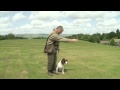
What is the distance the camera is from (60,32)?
9.53 m

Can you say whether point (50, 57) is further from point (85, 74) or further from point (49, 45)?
point (85, 74)

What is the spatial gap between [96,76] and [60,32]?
2181mm
